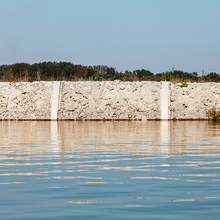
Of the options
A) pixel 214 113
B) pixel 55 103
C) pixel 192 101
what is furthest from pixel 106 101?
pixel 214 113

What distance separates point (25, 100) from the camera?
3556 cm

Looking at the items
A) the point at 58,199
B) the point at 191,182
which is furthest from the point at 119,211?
the point at 191,182

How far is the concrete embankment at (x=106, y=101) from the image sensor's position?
34844 millimetres

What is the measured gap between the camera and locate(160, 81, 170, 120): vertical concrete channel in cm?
3444

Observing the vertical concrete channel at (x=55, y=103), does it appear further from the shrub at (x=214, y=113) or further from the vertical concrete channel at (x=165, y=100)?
the shrub at (x=214, y=113)

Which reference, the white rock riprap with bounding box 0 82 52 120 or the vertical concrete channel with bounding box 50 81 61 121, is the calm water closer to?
the vertical concrete channel with bounding box 50 81 61 121

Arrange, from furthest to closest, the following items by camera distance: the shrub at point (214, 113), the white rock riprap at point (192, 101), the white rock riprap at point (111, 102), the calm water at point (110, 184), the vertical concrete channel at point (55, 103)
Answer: the white rock riprap at point (192, 101) < the white rock riprap at point (111, 102) < the shrub at point (214, 113) < the vertical concrete channel at point (55, 103) < the calm water at point (110, 184)

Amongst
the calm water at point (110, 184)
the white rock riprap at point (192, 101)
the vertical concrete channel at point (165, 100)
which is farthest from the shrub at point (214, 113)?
the calm water at point (110, 184)

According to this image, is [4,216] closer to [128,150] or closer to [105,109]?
[128,150]

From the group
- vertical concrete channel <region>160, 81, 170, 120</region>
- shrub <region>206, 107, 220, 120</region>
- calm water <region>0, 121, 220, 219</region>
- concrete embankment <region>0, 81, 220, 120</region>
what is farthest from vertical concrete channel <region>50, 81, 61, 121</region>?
calm water <region>0, 121, 220, 219</region>

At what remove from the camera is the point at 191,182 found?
22.2 ft

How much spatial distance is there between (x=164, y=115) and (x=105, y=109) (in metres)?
4.62

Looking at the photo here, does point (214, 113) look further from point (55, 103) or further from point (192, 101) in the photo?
point (55, 103)

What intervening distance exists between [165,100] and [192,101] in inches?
90.8
